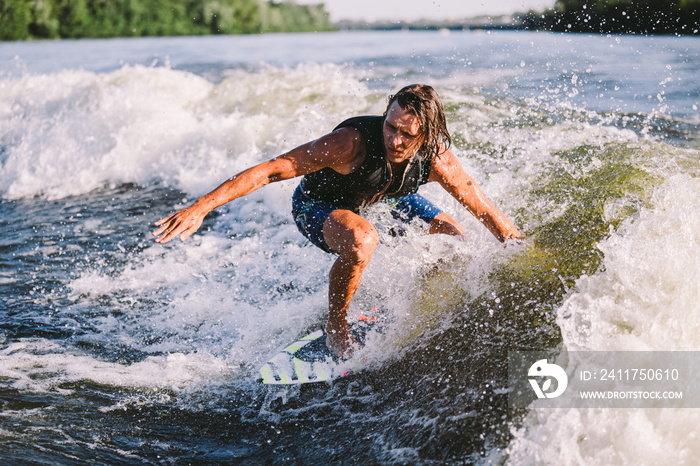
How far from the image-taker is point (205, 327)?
4648 millimetres

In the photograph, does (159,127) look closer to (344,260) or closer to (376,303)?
(376,303)

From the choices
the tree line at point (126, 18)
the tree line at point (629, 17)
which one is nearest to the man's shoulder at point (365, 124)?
the tree line at point (629, 17)

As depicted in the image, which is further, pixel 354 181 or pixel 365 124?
pixel 354 181

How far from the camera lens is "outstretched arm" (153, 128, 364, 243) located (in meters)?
3.39

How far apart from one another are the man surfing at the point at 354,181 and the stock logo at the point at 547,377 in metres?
1.10

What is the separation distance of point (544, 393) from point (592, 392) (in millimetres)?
232

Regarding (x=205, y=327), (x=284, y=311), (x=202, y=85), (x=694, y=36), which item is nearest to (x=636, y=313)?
(x=284, y=311)

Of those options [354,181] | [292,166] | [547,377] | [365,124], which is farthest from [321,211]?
[547,377]

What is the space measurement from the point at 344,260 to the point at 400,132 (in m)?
0.85

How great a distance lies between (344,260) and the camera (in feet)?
11.7

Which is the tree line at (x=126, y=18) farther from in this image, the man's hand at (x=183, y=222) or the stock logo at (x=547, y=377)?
the stock logo at (x=547, y=377)

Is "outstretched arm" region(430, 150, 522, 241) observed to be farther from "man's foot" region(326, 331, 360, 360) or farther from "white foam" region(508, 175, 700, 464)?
"man's foot" region(326, 331, 360, 360)

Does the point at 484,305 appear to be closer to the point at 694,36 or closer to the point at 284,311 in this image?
the point at 284,311

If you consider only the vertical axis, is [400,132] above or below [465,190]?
above
